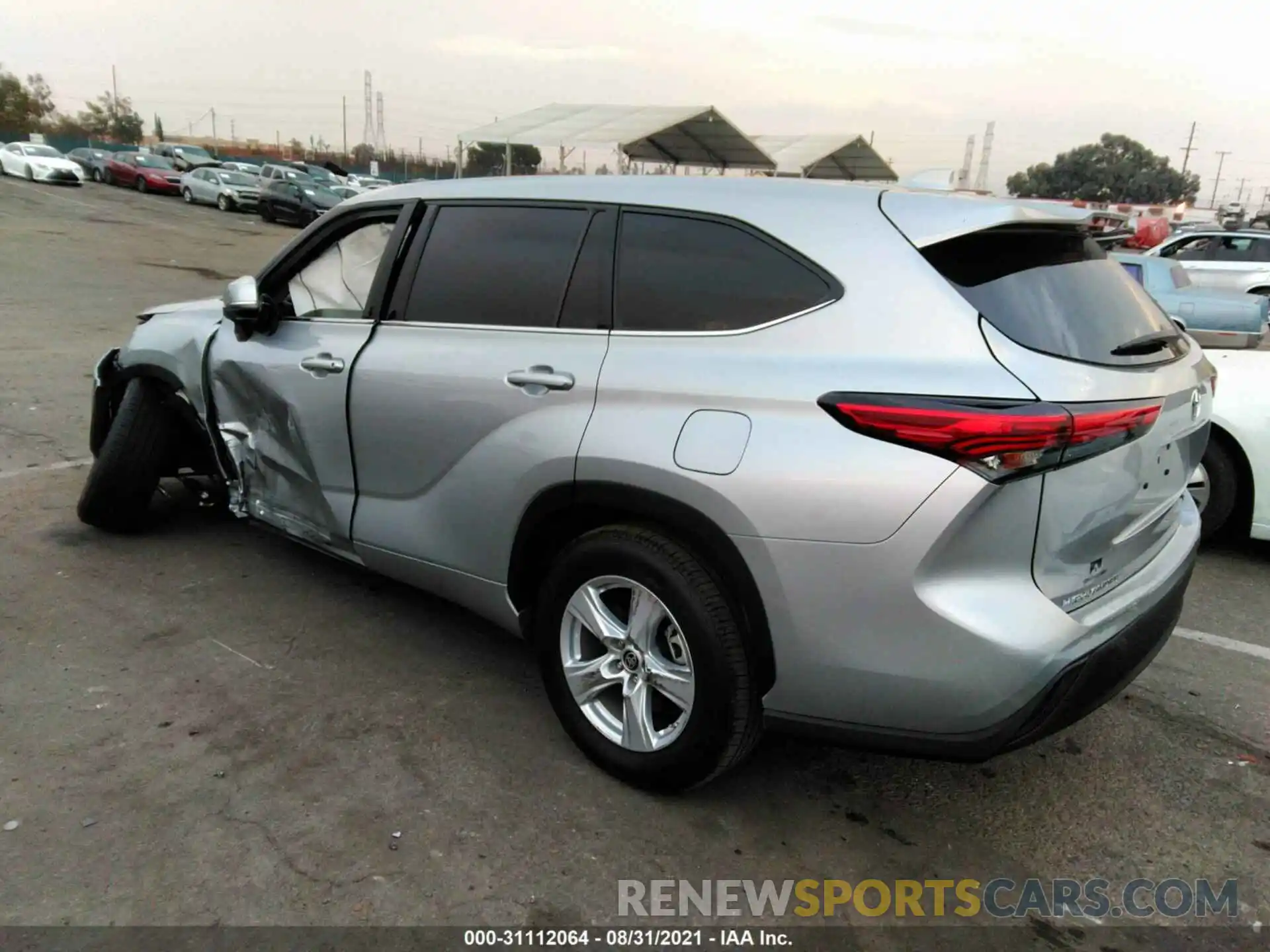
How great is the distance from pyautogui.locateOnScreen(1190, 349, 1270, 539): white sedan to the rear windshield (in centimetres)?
241

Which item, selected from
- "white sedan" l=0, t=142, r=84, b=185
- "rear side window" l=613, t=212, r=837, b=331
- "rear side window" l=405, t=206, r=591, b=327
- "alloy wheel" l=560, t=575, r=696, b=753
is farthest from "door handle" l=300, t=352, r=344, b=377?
"white sedan" l=0, t=142, r=84, b=185

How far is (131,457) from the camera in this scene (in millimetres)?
4328

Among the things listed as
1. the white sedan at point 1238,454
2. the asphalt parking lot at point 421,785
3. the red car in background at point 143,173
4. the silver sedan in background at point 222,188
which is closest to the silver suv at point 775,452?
the asphalt parking lot at point 421,785

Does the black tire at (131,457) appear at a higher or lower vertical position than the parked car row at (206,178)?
lower

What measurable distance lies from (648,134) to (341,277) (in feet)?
63.9

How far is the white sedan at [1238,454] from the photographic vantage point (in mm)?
4633

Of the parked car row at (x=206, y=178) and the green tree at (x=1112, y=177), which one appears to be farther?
the green tree at (x=1112, y=177)

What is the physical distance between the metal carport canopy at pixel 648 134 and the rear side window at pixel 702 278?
804 inches

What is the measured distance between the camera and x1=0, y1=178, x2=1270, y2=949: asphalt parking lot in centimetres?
236

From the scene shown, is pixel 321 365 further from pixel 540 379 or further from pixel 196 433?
pixel 196 433

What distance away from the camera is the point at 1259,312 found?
7.30 metres

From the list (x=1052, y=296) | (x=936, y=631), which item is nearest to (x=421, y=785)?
(x=936, y=631)

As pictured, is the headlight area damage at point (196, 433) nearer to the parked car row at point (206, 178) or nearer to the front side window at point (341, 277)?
the front side window at point (341, 277)

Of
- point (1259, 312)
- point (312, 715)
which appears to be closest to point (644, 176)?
point (312, 715)
